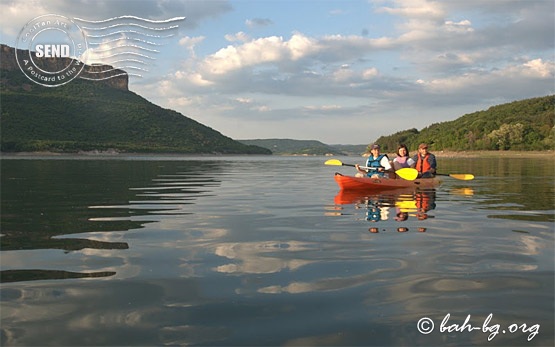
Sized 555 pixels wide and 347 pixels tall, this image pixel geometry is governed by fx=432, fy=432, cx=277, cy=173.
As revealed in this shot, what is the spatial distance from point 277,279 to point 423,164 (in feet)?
55.0

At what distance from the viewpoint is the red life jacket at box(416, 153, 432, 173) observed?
21312mm

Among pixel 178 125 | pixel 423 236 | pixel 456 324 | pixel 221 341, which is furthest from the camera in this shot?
pixel 178 125

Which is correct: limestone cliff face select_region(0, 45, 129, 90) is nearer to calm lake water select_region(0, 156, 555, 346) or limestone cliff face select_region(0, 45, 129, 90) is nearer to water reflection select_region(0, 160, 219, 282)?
water reflection select_region(0, 160, 219, 282)

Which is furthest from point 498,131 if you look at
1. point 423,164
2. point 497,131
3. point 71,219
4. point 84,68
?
point 84,68

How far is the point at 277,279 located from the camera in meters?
6.42

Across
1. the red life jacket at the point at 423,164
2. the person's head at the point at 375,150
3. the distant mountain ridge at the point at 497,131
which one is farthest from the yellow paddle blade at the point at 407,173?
the distant mountain ridge at the point at 497,131

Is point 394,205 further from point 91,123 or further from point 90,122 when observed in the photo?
point 90,122

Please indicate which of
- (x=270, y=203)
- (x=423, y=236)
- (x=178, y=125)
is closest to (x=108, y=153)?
(x=178, y=125)

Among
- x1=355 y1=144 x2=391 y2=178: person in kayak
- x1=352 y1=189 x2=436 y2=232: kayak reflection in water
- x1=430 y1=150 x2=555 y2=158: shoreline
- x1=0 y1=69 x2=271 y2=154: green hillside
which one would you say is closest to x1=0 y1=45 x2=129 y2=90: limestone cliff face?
x1=0 y1=69 x2=271 y2=154: green hillside

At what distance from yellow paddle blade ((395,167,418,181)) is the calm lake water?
6.61m

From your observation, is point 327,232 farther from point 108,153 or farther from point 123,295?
point 108,153

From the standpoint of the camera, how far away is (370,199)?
1658 centimetres

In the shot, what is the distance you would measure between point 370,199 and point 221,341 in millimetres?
12880

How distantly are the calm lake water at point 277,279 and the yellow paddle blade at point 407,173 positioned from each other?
260 inches
